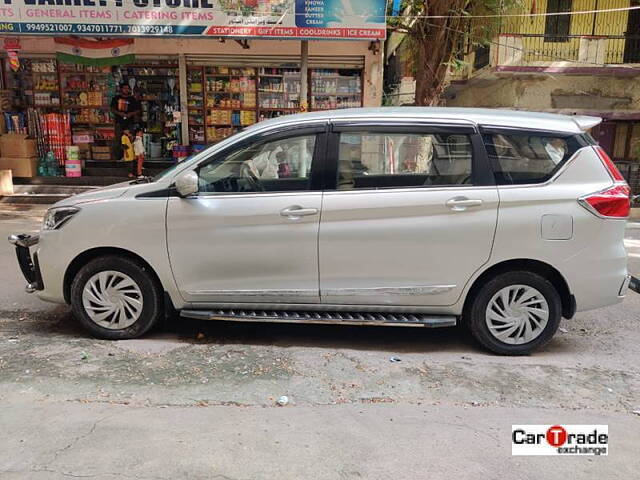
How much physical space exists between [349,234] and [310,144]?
0.80 metres

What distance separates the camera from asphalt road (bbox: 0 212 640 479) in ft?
9.23

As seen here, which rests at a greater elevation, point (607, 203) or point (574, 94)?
point (574, 94)

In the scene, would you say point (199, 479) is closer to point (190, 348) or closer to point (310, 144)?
point (190, 348)

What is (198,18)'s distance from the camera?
1107 centimetres

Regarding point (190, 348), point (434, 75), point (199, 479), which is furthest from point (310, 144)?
point (434, 75)

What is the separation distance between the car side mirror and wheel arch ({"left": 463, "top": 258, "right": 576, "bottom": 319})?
2303 millimetres

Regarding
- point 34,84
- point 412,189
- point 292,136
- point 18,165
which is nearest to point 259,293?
point 292,136

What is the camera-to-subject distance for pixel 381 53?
12.9 metres

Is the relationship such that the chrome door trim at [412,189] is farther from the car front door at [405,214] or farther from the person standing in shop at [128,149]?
the person standing in shop at [128,149]

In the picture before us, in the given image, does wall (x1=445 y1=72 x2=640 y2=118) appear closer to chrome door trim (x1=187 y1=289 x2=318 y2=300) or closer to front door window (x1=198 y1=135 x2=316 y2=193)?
front door window (x1=198 y1=135 x2=316 y2=193)

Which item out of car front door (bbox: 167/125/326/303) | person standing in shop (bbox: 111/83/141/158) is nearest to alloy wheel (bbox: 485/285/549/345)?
car front door (bbox: 167/125/326/303)

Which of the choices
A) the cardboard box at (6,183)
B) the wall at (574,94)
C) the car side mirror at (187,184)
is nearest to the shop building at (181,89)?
the cardboard box at (6,183)

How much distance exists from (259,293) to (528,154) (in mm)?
2373

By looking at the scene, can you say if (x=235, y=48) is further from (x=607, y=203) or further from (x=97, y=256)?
(x=607, y=203)
